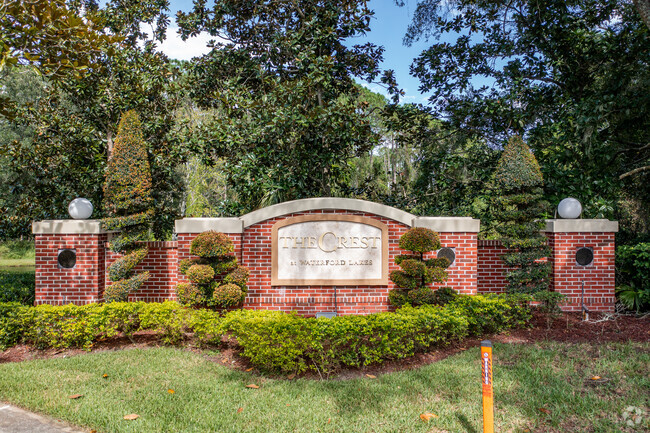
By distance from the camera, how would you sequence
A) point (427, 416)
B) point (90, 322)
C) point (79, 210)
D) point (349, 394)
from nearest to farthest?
point (427, 416) < point (349, 394) < point (90, 322) < point (79, 210)

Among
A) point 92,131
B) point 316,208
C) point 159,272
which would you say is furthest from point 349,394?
point 92,131

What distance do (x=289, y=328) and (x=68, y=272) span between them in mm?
5529

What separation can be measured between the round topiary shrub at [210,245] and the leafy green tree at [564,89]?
27.0 ft

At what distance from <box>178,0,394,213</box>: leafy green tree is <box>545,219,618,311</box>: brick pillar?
17.5 feet

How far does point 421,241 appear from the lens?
741cm

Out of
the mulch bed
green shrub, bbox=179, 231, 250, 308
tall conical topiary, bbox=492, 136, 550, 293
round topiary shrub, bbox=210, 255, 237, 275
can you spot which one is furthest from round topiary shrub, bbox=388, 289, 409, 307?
round topiary shrub, bbox=210, 255, 237, 275

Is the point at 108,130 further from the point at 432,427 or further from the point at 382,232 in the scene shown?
the point at 432,427

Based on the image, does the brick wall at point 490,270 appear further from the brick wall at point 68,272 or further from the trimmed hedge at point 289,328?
the brick wall at point 68,272

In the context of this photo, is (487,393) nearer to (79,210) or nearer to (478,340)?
(478,340)

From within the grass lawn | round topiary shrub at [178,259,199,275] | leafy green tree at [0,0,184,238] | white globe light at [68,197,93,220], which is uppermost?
leafy green tree at [0,0,184,238]

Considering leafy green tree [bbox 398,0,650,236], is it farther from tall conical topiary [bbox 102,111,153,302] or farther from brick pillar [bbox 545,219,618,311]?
tall conical topiary [bbox 102,111,153,302]

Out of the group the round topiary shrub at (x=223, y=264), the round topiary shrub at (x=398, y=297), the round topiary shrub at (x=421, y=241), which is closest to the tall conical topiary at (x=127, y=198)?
the round topiary shrub at (x=223, y=264)

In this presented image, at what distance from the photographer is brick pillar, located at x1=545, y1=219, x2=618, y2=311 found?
8703 millimetres

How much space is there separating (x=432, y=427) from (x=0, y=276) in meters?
10.2
